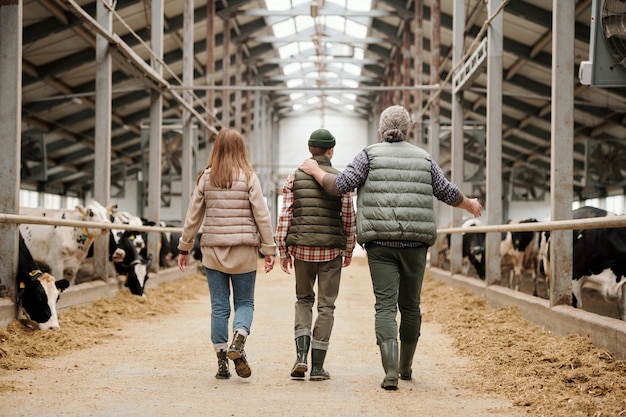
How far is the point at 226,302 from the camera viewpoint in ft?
17.1

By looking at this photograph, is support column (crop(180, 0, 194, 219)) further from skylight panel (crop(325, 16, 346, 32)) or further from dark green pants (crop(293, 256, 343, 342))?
skylight panel (crop(325, 16, 346, 32))

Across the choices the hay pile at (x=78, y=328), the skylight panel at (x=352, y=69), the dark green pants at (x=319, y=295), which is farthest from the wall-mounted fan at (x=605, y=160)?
the dark green pants at (x=319, y=295)

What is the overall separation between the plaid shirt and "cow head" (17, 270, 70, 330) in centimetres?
279

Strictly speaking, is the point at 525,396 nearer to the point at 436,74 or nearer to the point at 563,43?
the point at 563,43

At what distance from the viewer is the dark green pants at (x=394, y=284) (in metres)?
4.78

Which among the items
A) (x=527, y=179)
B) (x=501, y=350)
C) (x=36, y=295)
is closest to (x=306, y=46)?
(x=527, y=179)

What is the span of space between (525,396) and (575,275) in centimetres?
378

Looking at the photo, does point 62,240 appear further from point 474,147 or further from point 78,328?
point 474,147

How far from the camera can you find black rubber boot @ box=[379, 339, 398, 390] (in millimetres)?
4660

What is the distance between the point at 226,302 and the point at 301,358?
632 mm

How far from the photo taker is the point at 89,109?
88.5 ft

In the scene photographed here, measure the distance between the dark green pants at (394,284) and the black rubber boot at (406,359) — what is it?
4cm

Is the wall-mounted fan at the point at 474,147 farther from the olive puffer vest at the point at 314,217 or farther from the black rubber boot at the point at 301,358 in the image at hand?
the black rubber boot at the point at 301,358

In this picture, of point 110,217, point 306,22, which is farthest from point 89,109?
point 110,217
